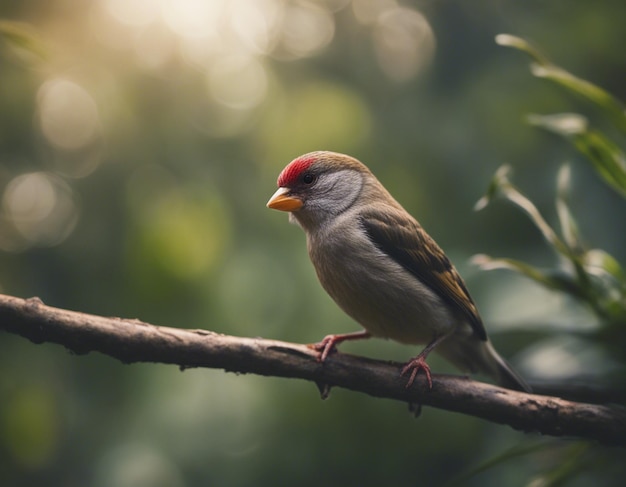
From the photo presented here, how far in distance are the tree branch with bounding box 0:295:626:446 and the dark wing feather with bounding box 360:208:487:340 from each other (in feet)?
1.09

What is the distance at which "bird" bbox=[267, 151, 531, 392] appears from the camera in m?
2.05

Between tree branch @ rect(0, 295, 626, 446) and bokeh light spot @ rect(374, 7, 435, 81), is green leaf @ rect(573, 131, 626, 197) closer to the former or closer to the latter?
tree branch @ rect(0, 295, 626, 446)

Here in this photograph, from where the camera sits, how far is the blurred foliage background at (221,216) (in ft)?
9.55

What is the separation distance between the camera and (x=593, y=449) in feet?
7.06

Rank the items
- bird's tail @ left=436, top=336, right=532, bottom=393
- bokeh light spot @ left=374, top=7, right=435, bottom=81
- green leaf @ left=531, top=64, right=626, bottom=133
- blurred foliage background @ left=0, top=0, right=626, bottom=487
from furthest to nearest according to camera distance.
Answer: bokeh light spot @ left=374, top=7, right=435, bottom=81 < blurred foliage background @ left=0, top=0, right=626, bottom=487 < bird's tail @ left=436, top=336, right=532, bottom=393 < green leaf @ left=531, top=64, right=626, bottom=133

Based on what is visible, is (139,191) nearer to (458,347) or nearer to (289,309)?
(289,309)

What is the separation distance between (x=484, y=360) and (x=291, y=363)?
3.01 feet

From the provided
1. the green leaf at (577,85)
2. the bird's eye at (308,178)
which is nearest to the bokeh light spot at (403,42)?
the green leaf at (577,85)

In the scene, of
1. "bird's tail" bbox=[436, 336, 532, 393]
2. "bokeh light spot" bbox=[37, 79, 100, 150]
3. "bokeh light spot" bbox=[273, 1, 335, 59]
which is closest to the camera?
"bird's tail" bbox=[436, 336, 532, 393]

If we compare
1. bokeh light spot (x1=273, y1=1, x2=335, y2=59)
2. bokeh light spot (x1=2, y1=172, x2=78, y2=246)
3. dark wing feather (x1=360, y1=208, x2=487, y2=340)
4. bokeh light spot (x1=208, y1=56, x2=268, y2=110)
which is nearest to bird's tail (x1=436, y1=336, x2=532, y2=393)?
dark wing feather (x1=360, y1=208, x2=487, y2=340)

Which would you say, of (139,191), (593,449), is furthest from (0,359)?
(593,449)

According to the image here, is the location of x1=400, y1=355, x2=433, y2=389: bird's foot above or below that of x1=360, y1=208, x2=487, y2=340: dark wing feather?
below

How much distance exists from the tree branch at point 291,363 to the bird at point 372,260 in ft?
0.44

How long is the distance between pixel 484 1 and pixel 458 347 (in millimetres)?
2290
